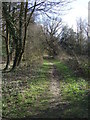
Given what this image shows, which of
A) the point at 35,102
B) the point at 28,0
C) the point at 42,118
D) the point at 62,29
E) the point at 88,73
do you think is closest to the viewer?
the point at 42,118

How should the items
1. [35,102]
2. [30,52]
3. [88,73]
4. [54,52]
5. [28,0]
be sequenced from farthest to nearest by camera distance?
[54,52] < [30,52] < [28,0] < [88,73] < [35,102]

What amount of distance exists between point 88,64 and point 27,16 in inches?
257

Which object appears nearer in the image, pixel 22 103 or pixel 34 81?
pixel 22 103

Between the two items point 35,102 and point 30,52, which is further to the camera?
point 30,52

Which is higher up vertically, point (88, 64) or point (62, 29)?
point (62, 29)

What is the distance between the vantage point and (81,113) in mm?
5168

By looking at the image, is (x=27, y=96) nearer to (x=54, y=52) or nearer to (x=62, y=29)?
(x=54, y=52)

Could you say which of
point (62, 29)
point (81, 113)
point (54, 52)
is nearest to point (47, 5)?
point (81, 113)

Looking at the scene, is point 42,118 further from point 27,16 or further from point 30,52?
point 30,52

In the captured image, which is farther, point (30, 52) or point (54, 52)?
point (54, 52)

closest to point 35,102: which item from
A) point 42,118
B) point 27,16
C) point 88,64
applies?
point 42,118

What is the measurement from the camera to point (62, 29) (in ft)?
145

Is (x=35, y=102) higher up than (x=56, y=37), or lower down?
lower down

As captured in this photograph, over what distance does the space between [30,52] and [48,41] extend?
1901 cm
